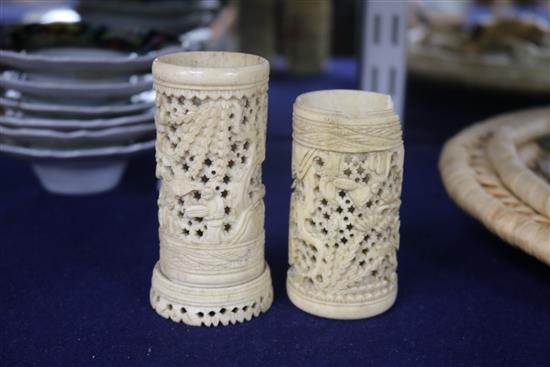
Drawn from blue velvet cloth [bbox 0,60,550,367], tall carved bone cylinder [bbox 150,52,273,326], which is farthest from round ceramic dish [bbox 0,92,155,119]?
tall carved bone cylinder [bbox 150,52,273,326]

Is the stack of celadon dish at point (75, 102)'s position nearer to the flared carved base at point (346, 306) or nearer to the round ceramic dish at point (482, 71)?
the flared carved base at point (346, 306)

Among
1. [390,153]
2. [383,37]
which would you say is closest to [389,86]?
[383,37]

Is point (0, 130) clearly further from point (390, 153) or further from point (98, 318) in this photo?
point (390, 153)

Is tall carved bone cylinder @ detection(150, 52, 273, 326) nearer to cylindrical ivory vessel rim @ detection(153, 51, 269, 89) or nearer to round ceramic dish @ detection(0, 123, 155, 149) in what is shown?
cylindrical ivory vessel rim @ detection(153, 51, 269, 89)

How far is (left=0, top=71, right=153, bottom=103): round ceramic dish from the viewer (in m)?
0.99

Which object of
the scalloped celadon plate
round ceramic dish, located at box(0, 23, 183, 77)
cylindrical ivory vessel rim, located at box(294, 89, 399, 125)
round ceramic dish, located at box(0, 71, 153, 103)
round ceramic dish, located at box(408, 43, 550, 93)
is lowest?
round ceramic dish, located at box(408, 43, 550, 93)

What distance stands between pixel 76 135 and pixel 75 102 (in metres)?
0.07

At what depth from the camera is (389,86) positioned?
1.38m

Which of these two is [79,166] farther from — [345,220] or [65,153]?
[345,220]

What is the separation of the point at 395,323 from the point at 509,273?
A: 0.20m

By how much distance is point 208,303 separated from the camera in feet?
2.51

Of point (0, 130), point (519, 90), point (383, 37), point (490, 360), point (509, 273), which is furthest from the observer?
point (519, 90)

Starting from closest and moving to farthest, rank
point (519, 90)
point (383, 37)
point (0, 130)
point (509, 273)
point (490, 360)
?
1. point (490, 360)
2. point (509, 273)
3. point (0, 130)
4. point (383, 37)
5. point (519, 90)

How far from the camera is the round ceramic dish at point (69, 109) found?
1006mm
